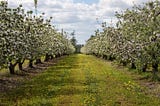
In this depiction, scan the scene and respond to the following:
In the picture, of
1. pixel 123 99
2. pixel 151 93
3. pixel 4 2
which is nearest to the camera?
pixel 123 99

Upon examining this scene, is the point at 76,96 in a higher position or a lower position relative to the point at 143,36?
lower

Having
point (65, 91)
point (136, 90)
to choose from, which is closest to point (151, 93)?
point (136, 90)

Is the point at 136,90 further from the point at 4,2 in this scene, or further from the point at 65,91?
the point at 4,2

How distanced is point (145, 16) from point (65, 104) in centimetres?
1586

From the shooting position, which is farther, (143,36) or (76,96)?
(143,36)

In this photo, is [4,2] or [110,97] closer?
[110,97]

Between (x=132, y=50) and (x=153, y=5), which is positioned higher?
(x=153, y=5)

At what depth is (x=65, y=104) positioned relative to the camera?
893 inches

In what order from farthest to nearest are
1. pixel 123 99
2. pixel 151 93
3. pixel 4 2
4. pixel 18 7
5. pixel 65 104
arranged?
1. pixel 18 7
2. pixel 4 2
3. pixel 151 93
4. pixel 123 99
5. pixel 65 104

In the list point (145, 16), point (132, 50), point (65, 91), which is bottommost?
point (65, 91)

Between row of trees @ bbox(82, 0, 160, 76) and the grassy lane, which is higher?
row of trees @ bbox(82, 0, 160, 76)

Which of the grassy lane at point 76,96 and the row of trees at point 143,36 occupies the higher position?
the row of trees at point 143,36

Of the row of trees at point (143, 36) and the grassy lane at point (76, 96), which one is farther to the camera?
the row of trees at point (143, 36)

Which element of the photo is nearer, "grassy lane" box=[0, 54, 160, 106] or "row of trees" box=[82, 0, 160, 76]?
"grassy lane" box=[0, 54, 160, 106]
